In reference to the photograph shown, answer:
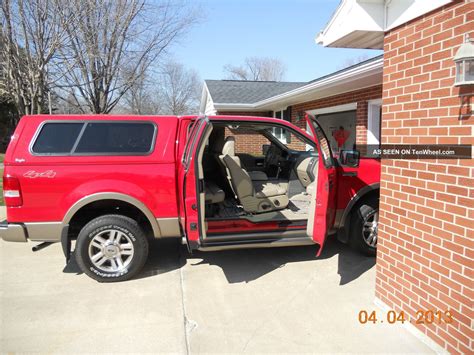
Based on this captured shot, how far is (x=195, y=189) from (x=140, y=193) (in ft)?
2.25

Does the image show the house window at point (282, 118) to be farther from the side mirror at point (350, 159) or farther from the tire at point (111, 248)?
the tire at point (111, 248)

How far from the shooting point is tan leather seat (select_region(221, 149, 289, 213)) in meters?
4.70

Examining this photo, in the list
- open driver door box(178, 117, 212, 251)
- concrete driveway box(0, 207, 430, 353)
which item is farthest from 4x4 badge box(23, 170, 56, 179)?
open driver door box(178, 117, 212, 251)

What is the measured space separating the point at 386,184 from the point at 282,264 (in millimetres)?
1898

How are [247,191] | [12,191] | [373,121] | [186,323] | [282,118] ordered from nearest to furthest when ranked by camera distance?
[186,323] < [12,191] < [247,191] < [373,121] < [282,118]

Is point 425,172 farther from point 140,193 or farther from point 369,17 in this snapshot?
point 140,193

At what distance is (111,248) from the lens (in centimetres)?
416

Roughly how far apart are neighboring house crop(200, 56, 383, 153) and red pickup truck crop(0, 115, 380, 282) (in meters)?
1.17

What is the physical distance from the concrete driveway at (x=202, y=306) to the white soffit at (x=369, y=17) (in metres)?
A: 2.65

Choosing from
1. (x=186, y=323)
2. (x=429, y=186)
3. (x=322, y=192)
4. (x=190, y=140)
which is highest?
(x=190, y=140)

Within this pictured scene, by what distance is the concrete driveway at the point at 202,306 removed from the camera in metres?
3.01

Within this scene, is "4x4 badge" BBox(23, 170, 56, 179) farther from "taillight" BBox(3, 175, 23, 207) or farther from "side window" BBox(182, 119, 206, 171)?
"side window" BBox(182, 119, 206, 171)

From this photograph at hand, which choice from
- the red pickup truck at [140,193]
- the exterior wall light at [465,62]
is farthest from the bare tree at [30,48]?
the exterior wall light at [465,62]

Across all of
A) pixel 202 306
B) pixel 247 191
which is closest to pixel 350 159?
pixel 247 191
